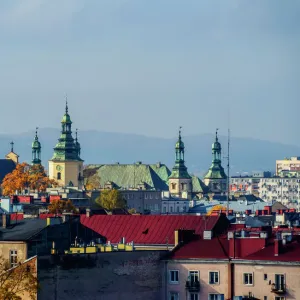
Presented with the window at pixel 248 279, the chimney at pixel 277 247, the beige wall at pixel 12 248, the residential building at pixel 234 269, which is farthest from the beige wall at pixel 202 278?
the beige wall at pixel 12 248

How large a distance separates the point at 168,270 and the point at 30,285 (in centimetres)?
1146

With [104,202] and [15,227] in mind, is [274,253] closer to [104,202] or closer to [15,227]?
[15,227]

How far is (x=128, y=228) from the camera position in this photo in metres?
102

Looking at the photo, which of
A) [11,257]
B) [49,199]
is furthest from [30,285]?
[49,199]

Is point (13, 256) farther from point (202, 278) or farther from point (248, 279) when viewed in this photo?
point (248, 279)

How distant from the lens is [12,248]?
83125 mm

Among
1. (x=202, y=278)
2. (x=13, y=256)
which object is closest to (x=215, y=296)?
(x=202, y=278)

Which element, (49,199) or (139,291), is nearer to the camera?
(139,291)

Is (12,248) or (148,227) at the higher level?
(148,227)

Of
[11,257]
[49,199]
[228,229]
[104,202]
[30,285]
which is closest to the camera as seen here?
[30,285]

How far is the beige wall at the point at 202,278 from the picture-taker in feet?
279

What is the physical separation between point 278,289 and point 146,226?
760 inches

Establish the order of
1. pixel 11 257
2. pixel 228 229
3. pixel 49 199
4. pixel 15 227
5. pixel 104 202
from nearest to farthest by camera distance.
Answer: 1. pixel 11 257
2. pixel 15 227
3. pixel 228 229
4. pixel 49 199
5. pixel 104 202

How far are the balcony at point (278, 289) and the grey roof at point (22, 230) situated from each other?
1115 centimetres
